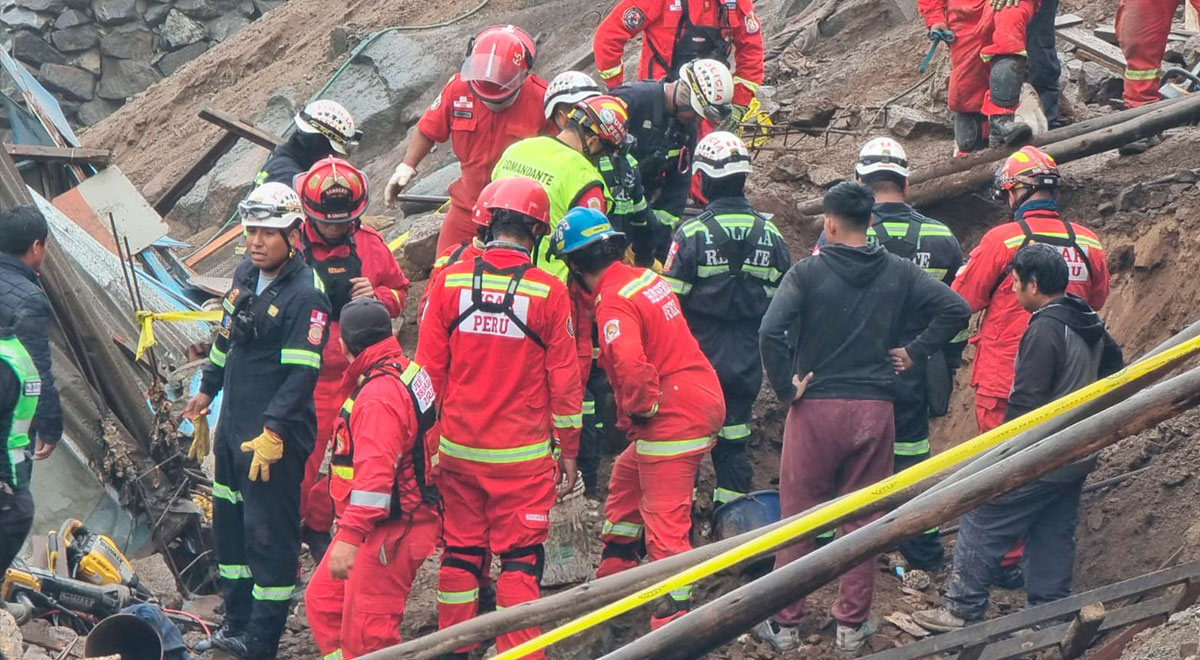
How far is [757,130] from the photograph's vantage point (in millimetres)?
11148

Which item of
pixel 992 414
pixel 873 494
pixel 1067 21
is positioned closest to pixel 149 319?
pixel 992 414

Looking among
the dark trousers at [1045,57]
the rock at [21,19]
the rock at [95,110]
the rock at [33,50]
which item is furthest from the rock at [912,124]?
the rock at [21,19]

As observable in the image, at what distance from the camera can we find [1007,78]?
9383 mm

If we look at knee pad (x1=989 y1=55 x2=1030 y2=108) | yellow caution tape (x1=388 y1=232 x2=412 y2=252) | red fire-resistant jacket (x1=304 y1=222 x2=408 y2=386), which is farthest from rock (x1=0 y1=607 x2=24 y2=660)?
knee pad (x1=989 y1=55 x2=1030 y2=108)

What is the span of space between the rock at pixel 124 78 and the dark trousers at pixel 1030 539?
22695mm

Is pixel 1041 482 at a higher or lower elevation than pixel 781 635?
higher

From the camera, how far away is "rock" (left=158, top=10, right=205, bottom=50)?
2622 centimetres

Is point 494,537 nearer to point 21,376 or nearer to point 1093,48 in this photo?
point 21,376

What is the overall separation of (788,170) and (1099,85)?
258cm

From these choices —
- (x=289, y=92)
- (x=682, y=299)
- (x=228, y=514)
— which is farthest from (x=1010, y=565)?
(x=289, y=92)

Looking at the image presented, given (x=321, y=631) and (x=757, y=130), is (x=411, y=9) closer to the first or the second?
(x=757, y=130)

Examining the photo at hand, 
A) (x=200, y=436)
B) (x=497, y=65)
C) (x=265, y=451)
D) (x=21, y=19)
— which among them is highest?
(x=497, y=65)

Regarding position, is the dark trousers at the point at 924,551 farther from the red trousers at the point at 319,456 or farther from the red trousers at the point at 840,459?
Result: the red trousers at the point at 319,456

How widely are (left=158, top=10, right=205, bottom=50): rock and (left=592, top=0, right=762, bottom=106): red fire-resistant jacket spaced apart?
60.3 ft
